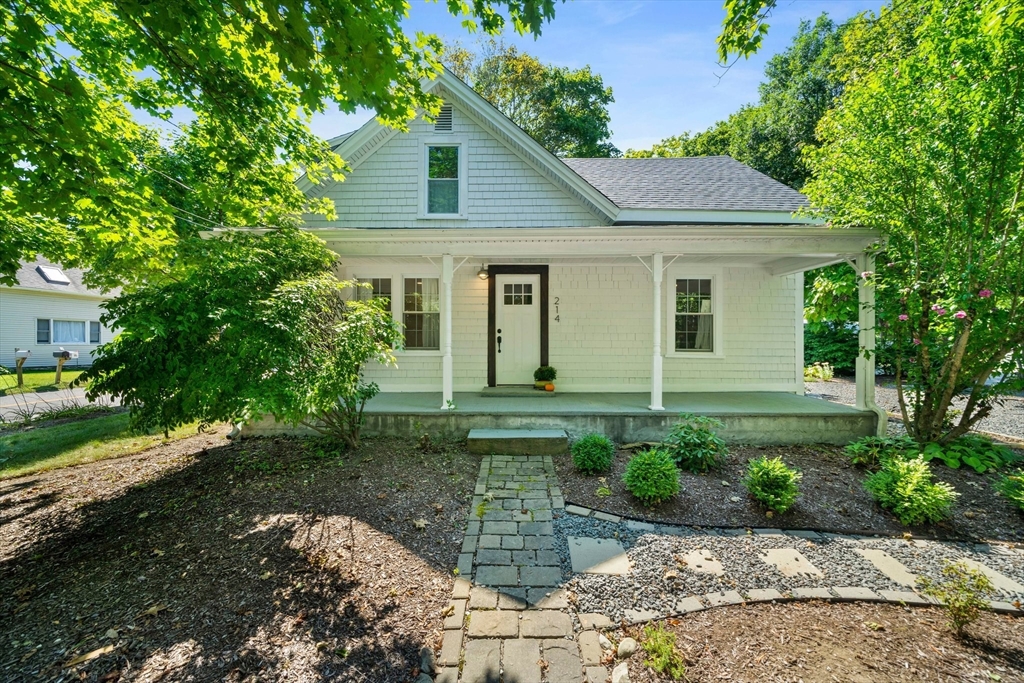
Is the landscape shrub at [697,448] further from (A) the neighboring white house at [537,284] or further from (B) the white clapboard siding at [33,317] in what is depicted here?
(B) the white clapboard siding at [33,317]

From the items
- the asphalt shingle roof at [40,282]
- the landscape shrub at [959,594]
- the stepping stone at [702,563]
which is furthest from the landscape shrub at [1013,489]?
the asphalt shingle roof at [40,282]

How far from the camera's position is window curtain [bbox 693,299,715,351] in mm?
7812

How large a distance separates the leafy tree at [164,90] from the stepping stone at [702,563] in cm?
401

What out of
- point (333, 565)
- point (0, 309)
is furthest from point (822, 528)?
point (0, 309)

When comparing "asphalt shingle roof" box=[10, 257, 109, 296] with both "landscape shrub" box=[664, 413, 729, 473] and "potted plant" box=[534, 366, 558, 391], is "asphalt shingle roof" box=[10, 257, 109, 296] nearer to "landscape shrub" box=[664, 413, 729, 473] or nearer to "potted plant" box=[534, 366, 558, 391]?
"potted plant" box=[534, 366, 558, 391]

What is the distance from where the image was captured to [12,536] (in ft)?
11.9

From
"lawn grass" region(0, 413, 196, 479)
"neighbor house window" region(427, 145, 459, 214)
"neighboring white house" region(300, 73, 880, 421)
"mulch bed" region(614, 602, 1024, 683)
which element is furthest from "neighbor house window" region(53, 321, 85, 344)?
"mulch bed" region(614, 602, 1024, 683)

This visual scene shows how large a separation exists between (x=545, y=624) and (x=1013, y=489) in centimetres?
487

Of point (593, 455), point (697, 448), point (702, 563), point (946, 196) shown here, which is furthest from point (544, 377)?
point (946, 196)

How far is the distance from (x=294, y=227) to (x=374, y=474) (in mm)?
3479

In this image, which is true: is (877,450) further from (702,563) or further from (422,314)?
(422,314)

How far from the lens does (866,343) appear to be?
228 inches

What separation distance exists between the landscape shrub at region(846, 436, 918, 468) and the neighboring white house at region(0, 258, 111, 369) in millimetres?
22348

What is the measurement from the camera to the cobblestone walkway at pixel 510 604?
6.81 feet
